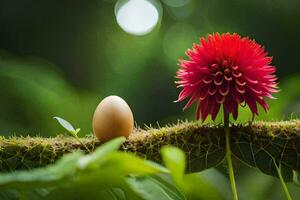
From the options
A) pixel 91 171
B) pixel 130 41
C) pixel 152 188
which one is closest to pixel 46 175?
pixel 91 171

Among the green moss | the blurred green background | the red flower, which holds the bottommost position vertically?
the green moss

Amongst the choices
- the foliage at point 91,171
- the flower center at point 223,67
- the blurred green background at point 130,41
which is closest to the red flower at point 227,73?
the flower center at point 223,67

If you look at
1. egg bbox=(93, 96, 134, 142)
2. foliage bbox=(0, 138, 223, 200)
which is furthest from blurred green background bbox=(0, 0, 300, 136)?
foliage bbox=(0, 138, 223, 200)

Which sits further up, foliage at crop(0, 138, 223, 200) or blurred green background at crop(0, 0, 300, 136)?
blurred green background at crop(0, 0, 300, 136)

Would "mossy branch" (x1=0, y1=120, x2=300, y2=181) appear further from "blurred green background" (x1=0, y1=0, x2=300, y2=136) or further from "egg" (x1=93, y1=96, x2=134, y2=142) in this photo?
"blurred green background" (x1=0, y1=0, x2=300, y2=136)

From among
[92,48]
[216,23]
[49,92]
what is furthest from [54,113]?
[216,23]

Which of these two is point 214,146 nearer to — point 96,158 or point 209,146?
point 209,146
